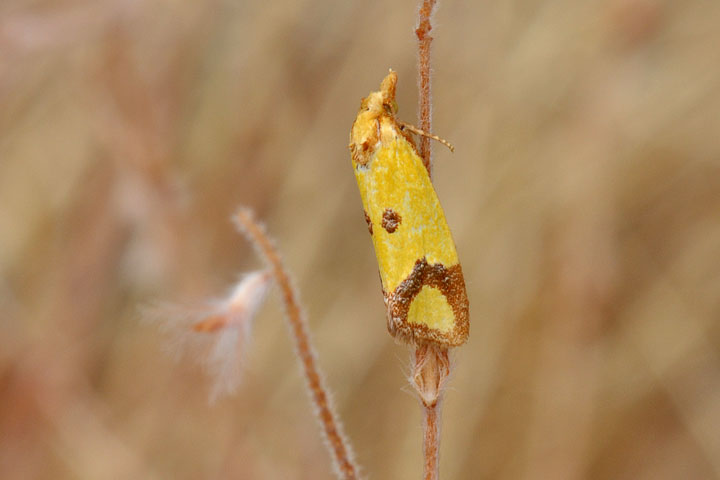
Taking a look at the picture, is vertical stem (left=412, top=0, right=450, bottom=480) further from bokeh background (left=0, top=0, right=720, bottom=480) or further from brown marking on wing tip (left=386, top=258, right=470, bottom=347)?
bokeh background (left=0, top=0, right=720, bottom=480)

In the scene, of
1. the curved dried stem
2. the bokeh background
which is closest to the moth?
the curved dried stem

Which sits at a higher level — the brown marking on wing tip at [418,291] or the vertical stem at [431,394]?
the brown marking on wing tip at [418,291]

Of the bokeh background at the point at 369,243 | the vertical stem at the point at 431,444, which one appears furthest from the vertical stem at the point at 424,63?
the bokeh background at the point at 369,243

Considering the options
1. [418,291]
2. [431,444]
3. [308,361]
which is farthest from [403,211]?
[431,444]

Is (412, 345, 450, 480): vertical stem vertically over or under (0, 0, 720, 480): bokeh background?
under

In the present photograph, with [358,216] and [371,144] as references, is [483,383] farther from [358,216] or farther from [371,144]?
[371,144]

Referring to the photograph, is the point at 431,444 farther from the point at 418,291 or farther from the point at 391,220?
the point at 391,220

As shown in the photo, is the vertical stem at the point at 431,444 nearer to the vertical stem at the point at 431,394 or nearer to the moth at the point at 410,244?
the vertical stem at the point at 431,394
